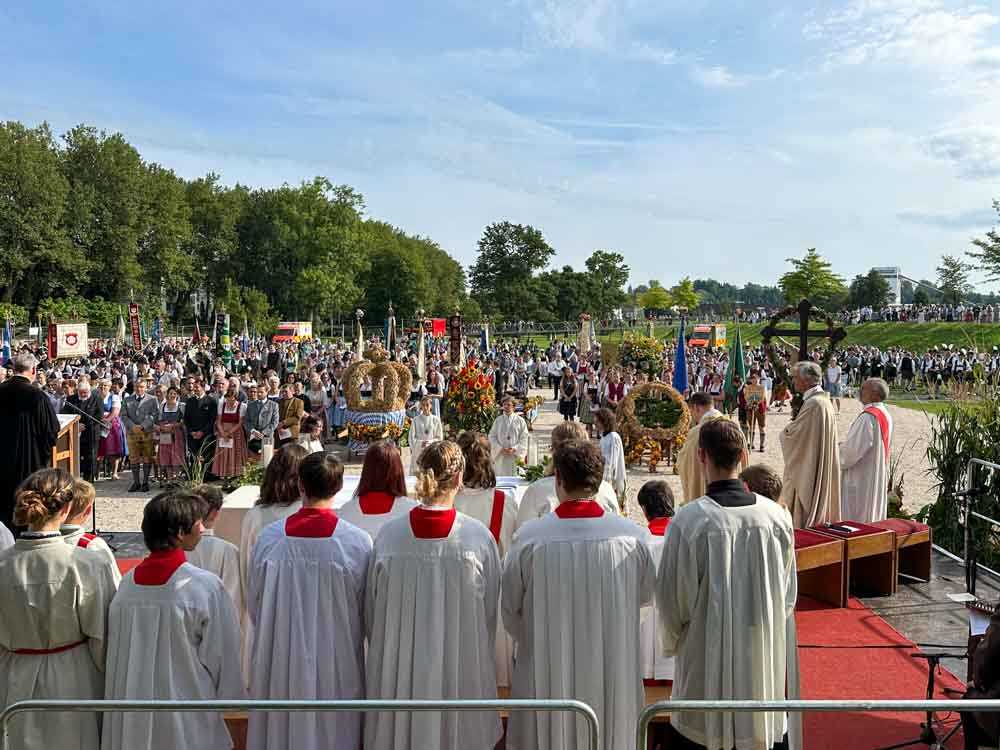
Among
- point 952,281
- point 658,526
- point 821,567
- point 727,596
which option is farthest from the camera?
point 952,281

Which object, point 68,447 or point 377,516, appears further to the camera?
point 68,447

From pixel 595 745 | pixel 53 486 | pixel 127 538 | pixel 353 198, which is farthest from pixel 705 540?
pixel 353 198

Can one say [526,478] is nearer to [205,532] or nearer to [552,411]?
[205,532]

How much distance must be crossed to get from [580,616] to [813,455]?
4749 mm

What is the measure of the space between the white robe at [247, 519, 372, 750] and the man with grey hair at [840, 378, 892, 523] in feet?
19.4

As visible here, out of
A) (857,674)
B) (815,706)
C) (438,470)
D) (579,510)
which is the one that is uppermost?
(438,470)

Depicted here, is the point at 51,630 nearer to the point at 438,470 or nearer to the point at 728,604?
the point at 438,470

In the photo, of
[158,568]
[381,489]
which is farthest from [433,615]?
[158,568]

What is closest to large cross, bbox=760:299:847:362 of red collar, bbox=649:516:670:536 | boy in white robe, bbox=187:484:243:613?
red collar, bbox=649:516:670:536

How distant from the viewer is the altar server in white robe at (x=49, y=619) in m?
3.60

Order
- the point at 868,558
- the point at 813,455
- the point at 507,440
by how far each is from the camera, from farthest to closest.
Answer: the point at 507,440 → the point at 813,455 → the point at 868,558

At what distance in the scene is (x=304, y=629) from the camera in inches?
152

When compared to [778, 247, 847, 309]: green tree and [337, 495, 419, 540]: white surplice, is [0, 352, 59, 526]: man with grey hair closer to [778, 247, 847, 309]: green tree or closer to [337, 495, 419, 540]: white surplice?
[337, 495, 419, 540]: white surplice

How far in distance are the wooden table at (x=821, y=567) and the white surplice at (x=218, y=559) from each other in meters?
4.29
